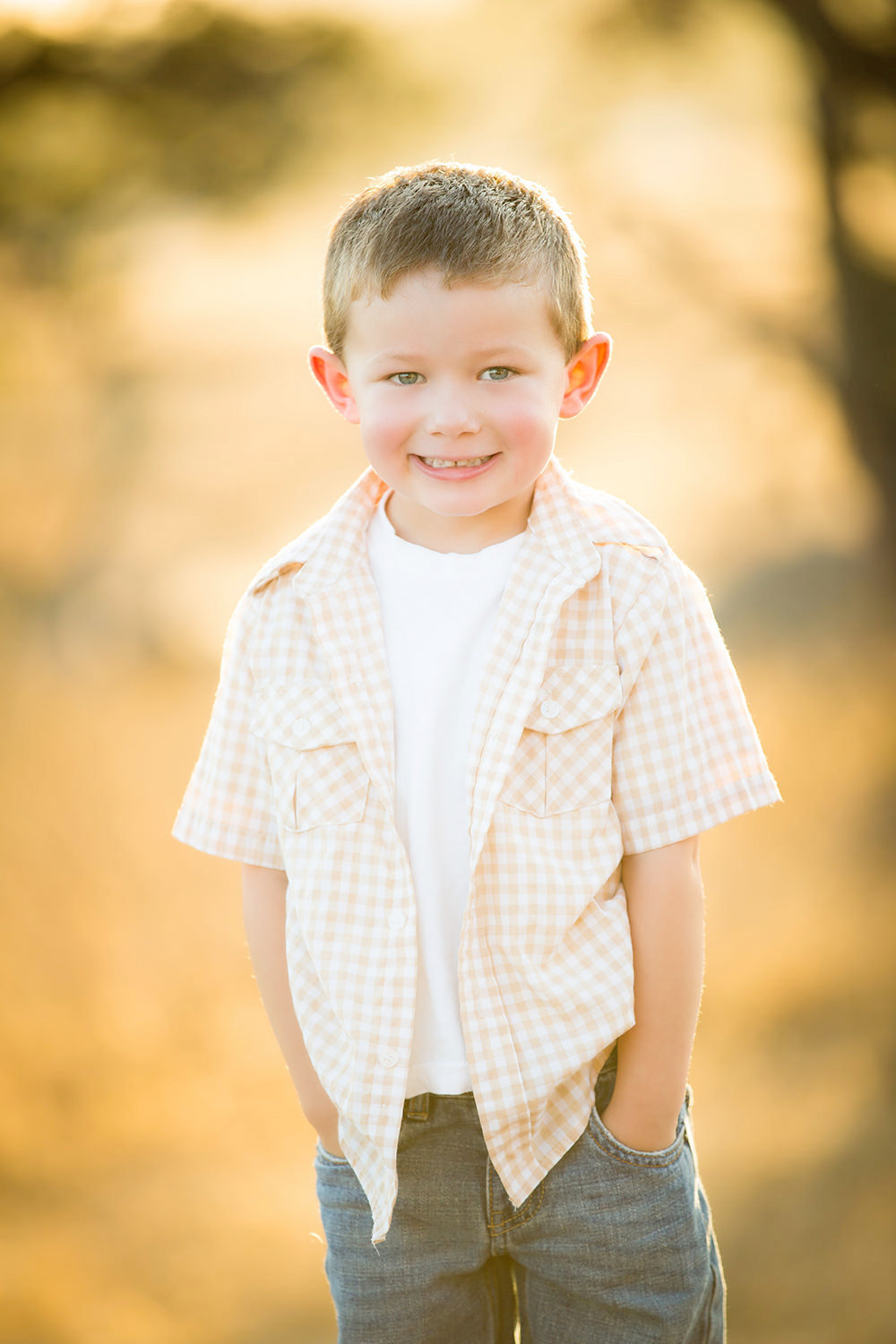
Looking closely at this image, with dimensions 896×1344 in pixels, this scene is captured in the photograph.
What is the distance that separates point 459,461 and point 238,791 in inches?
12.8

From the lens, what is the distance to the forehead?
0.86 m

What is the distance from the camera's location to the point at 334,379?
0.97 metres

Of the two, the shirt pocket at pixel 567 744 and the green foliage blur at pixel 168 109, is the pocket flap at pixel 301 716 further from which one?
the green foliage blur at pixel 168 109

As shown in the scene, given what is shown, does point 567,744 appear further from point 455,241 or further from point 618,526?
point 455,241

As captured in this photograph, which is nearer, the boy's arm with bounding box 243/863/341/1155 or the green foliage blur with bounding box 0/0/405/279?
the boy's arm with bounding box 243/863/341/1155

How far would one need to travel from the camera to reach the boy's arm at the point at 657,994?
3.05ft

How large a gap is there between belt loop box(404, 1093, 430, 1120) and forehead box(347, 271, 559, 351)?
1.86 feet

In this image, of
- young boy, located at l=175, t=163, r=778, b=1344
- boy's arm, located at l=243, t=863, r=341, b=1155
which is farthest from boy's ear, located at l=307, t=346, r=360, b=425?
boy's arm, located at l=243, t=863, r=341, b=1155

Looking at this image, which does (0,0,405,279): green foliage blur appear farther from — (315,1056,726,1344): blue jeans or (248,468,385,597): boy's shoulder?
(315,1056,726,1344): blue jeans

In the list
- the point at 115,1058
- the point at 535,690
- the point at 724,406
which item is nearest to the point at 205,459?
the point at 724,406

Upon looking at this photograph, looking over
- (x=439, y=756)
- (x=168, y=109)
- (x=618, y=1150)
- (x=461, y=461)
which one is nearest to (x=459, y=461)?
(x=461, y=461)

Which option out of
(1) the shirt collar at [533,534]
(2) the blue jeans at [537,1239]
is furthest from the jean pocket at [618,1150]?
(1) the shirt collar at [533,534]

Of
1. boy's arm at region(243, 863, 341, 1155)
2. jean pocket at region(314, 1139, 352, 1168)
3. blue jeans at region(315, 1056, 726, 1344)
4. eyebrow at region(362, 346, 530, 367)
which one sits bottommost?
blue jeans at region(315, 1056, 726, 1344)

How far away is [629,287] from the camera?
1.95m
